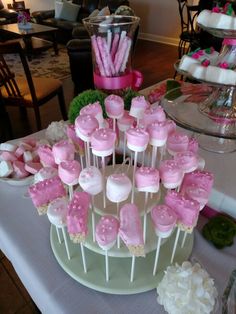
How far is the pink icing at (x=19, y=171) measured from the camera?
2.39 ft

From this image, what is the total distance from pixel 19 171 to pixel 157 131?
0.43 m

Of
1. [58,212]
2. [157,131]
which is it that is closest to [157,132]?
[157,131]

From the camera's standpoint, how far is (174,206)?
442mm

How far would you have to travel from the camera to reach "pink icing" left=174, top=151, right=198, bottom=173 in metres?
0.47

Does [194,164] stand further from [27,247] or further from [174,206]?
[27,247]

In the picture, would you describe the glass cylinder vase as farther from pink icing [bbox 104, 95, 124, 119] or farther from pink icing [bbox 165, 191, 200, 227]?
pink icing [bbox 165, 191, 200, 227]

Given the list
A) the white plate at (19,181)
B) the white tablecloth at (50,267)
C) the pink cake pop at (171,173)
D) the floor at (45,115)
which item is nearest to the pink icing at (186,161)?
the pink cake pop at (171,173)

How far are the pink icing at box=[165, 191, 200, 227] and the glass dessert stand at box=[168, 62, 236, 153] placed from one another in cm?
30

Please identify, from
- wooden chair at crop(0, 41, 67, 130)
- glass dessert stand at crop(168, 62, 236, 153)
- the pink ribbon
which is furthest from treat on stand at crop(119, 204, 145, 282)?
wooden chair at crop(0, 41, 67, 130)

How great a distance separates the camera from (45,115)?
2.48 metres

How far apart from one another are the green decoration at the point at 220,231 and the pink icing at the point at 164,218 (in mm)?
210

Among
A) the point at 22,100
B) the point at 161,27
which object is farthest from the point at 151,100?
the point at 161,27

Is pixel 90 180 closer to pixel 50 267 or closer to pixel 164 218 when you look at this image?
pixel 164 218

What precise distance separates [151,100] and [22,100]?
1.12m
